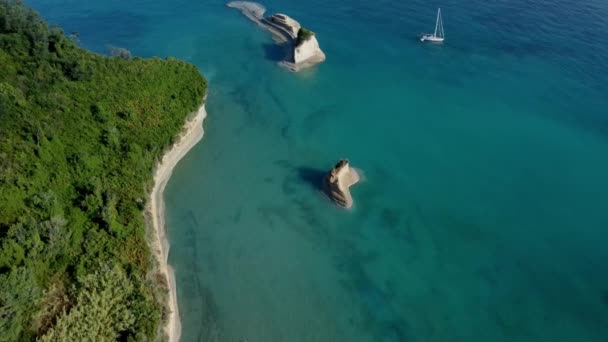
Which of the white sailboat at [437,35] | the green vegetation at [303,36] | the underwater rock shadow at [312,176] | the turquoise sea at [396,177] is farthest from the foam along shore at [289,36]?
the underwater rock shadow at [312,176]

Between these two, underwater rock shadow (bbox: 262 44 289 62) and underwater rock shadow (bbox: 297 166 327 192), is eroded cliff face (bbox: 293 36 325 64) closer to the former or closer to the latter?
underwater rock shadow (bbox: 262 44 289 62)

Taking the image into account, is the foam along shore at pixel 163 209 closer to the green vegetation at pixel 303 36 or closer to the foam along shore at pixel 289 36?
the foam along shore at pixel 289 36

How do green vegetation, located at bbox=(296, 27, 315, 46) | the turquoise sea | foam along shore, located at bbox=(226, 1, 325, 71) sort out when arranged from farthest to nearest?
foam along shore, located at bbox=(226, 1, 325, 71)
green vegetation, located at bbox=(296, 27, 315, 46)
the turquoise sea

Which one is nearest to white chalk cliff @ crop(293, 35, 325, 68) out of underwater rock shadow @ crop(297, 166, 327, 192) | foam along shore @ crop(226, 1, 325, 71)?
foam along shore @ crop(226, 1, 325, 71)

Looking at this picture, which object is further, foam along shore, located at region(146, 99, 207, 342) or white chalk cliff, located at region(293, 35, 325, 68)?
white chalk cliff, located at region(293, 35, 325, 68)

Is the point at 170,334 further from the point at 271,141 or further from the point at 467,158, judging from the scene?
the point at 467,158

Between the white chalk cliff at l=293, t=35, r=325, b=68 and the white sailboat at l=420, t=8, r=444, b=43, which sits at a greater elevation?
the white sailboat at l=420, t=8, r=444, b=43

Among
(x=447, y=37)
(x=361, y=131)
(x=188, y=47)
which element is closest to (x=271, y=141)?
(x=361, y=131)
